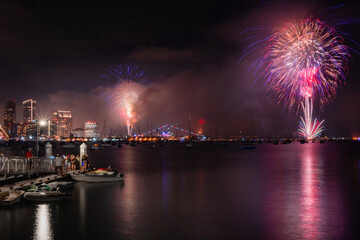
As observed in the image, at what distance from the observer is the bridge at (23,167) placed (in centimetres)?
3197

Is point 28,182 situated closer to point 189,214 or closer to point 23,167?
point 23,167

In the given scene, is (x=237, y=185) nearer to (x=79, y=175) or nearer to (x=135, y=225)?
(x=79, y=175)

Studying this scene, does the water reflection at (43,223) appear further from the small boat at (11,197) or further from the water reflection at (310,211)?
the water reflection at (310,211)

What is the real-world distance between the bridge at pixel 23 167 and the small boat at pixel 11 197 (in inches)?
314

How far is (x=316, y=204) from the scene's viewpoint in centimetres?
2620

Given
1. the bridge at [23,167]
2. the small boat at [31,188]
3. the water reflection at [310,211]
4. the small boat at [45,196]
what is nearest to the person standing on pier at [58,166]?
the bridge at [23,167]

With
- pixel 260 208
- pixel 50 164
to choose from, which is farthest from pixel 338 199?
pixel 50 164

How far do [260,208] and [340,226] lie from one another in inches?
234

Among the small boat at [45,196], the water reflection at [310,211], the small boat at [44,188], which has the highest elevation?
the small boat at [44,188]

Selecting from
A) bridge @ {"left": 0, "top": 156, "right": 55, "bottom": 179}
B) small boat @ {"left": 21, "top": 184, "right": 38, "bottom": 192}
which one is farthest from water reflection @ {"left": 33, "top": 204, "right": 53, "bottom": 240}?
bridge @ {"left": 0, "top": 156, "right": 55, "bottom": 179}

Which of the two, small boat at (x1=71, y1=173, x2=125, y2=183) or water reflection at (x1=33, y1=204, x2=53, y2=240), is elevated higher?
small boat at (x1=71, y1=173, x2=125, y2=183)

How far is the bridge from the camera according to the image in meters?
32.0

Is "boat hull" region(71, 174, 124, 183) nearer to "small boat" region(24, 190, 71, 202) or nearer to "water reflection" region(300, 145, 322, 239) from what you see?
"small boat" region(24, 190, 71, 202)

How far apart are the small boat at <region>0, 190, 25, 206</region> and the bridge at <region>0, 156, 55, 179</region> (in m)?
7.97
